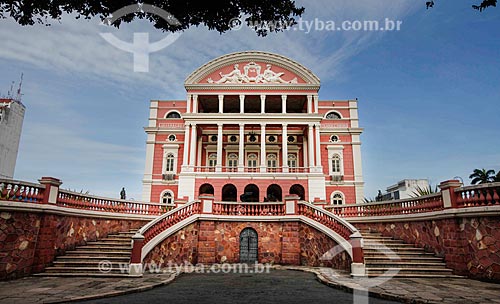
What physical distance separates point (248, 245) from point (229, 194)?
1359 centimetres

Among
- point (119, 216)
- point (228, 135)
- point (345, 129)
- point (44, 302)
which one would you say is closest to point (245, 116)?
point (228, 135)

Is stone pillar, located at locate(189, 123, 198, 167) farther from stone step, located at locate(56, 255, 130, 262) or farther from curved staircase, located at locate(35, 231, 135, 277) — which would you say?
stone step, located at locate(56, 255, 130, 262)

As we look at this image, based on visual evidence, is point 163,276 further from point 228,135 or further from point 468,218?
point 228,135

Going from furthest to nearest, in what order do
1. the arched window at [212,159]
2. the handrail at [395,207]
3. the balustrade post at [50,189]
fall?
the arched window at [212,159] < the handrail at [395,207] < the balustrade post at [50,189]

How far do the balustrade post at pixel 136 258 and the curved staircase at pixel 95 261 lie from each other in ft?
0.82

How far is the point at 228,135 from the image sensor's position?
28.1 m

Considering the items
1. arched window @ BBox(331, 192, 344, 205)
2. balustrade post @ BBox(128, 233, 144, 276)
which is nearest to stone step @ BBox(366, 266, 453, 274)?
balustrade post @ BBox(128, 233, 144, 276)

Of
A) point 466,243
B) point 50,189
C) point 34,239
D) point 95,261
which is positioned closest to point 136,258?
point 95,261

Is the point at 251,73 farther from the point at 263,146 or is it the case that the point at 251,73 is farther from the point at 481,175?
the point at 481,175

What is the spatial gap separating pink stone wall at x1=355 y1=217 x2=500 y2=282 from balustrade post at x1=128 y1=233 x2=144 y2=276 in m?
9.05

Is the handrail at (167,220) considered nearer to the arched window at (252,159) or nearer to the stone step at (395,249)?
the stone step at (395,249)

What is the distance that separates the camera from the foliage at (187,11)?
643cm

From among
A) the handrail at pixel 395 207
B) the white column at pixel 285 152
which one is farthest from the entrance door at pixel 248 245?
the white column at pixel 285 152

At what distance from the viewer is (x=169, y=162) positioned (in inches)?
1060
